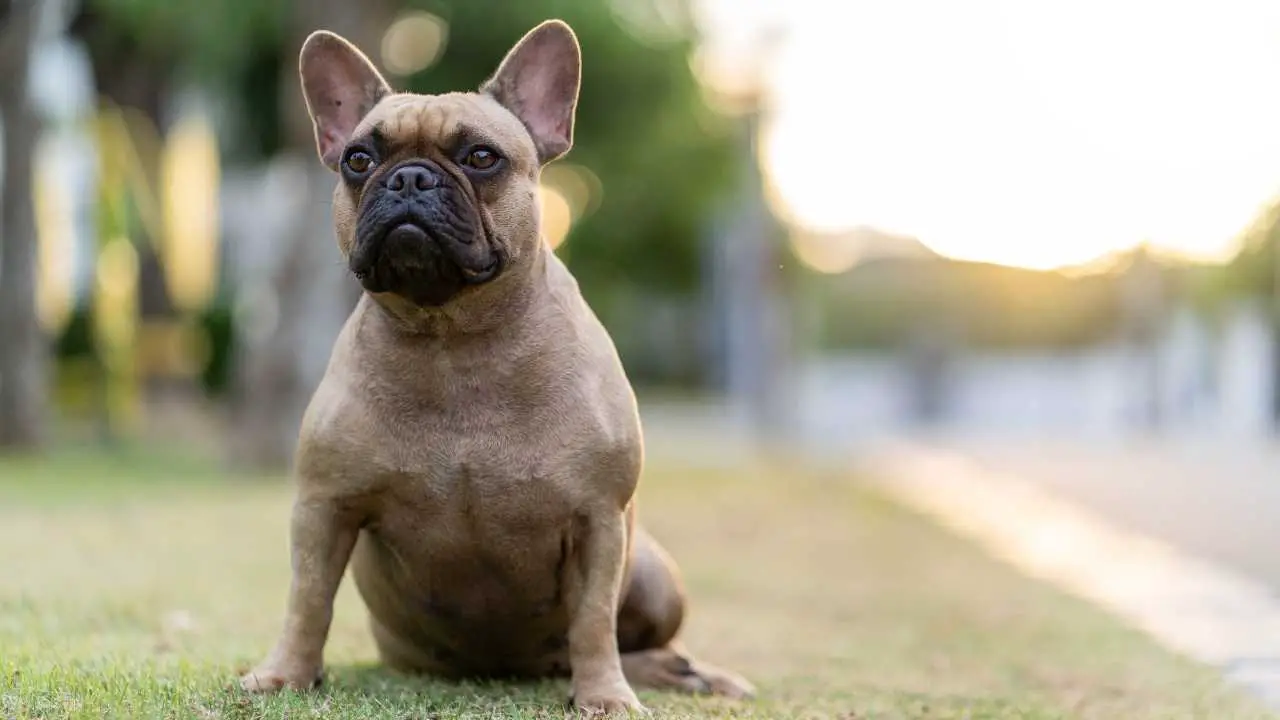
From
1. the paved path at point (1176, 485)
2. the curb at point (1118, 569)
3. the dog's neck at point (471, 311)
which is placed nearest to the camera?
the dog's neck at point (471, 311)

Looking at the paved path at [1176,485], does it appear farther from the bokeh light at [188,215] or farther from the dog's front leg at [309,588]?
the bokeh light at [188,215]

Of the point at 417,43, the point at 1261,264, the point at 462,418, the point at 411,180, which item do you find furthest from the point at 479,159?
the point at 1261,264

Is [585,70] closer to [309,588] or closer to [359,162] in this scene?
[359,162]

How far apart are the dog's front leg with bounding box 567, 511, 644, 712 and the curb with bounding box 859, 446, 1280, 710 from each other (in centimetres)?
229

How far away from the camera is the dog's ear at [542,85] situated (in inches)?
165

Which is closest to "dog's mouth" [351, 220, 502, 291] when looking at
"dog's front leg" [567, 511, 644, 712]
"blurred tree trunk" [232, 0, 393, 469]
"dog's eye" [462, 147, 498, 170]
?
"dog's eye" [462, 147, 498, 170]

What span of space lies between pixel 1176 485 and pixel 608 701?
1169cm

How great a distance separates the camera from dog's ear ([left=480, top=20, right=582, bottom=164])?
4.18 meters

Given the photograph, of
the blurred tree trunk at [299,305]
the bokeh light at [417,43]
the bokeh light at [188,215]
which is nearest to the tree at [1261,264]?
the bokeh light at [417,43]

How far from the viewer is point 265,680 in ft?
12.6

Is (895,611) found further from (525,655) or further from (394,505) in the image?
(394,505)

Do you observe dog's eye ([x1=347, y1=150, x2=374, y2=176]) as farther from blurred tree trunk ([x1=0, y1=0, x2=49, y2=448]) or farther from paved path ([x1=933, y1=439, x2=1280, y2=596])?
blurred tree trunk ([x1=0, y1=0, x2=49, y2=448])

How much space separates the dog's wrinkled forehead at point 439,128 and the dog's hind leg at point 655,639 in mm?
1229

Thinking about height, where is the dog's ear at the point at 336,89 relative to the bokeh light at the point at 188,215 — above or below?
above
